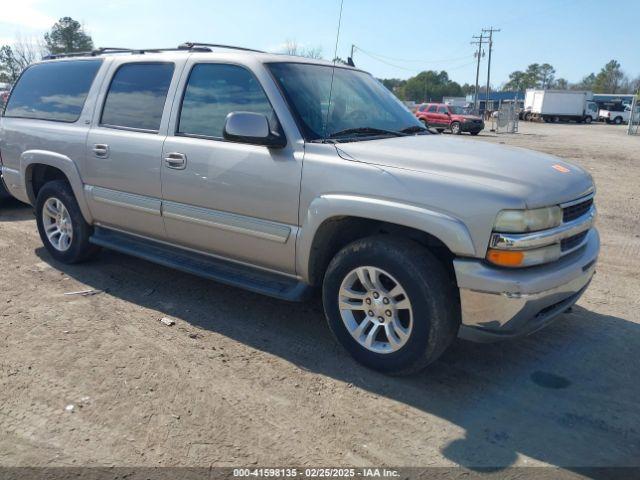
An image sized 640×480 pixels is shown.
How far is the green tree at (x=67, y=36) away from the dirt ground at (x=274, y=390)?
4376cm

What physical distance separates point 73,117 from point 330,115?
272cm

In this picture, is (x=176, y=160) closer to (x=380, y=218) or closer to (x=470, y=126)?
(x=380, y=218)

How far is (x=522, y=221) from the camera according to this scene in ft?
9.66

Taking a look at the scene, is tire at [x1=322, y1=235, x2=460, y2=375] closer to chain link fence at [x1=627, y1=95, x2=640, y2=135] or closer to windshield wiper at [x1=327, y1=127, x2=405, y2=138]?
windshield wiper at [x1=327, y1=127, x2=405, y2=138]

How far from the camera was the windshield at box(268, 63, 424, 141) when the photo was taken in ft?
12.5

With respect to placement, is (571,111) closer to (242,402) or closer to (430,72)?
(242,402)

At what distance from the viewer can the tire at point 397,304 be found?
3.17 metres

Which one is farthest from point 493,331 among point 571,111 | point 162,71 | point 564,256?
point 571,111

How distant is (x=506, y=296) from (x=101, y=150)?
3598 mm

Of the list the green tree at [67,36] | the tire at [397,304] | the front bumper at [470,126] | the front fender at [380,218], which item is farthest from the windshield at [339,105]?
the green tree at [67,36]

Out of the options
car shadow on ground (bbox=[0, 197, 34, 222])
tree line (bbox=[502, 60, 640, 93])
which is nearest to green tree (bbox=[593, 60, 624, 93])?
tree line (bbox=[502, 60, 640, 93])

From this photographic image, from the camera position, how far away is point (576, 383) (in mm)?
3422

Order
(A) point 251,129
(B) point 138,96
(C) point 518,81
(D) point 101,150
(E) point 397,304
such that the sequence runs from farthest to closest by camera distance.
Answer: (C) point 518,81, (D) point 101,150, (B) point 138,96, (A) point 251,129, (E) point 397,304

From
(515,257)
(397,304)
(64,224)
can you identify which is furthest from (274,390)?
(64,224)
